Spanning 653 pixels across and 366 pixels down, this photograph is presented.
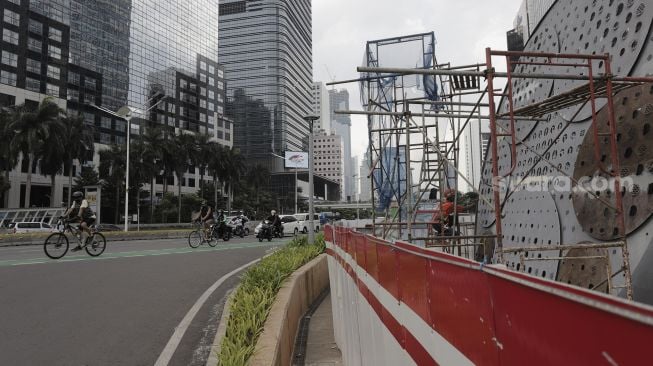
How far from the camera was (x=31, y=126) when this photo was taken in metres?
47.2

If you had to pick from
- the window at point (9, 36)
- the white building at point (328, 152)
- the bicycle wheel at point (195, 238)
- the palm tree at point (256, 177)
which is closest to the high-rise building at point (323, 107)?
the white building at point (328, 152)

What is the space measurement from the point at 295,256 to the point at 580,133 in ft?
19.7

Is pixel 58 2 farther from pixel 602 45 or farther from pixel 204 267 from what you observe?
pixel 602 45

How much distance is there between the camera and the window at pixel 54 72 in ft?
233

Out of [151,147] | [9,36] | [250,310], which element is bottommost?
[250,310]

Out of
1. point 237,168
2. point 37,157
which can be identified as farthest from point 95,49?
point 37,157

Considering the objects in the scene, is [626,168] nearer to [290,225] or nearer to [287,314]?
[287,314]

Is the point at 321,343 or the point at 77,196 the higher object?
the point at 77,196

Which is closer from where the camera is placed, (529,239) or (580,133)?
(580,133)

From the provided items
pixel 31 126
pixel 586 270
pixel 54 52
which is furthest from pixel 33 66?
pixel 586 270

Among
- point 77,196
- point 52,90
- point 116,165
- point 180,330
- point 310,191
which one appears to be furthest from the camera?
point 52,90

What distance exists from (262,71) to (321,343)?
458 feet

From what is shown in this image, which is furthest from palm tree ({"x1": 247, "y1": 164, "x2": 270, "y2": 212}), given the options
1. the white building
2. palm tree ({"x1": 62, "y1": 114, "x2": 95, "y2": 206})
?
palm tree ({"x1": 62, "y1": 114, "x2": 95, "y2": 206})

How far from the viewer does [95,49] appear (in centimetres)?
8231
